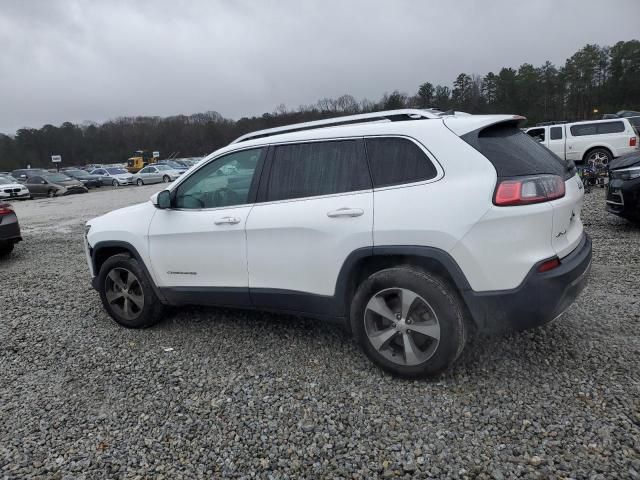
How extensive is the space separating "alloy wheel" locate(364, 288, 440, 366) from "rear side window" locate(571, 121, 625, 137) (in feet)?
48.5

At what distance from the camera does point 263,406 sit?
285cm

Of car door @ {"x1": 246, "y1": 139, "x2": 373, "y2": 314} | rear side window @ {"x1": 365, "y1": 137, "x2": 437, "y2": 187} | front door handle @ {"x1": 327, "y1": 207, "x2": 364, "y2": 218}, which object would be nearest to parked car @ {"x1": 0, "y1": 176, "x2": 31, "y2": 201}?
car door @ {"x1": 246, "y1": 139, "x2": 373, "y2": 314}

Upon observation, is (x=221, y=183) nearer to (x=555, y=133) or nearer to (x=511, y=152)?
(x=511, y=152)

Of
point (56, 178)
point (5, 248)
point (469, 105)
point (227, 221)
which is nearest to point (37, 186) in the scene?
point (56, 178)

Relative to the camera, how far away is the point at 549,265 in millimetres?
2617

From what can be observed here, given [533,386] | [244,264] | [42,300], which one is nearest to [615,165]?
[533,386]

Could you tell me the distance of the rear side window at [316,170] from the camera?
→ 306cm

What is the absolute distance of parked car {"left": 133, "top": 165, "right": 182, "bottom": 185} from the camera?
3297 cm

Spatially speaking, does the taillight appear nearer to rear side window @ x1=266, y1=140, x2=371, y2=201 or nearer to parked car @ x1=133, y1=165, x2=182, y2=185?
rear side window @ x1=266, y1=140, x2=371, y2=201

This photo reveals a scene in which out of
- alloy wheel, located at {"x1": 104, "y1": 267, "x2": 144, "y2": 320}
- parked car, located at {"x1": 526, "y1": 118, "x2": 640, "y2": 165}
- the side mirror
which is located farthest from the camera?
parked car, located at {"x1": 526, "y1": 118, "x2": 640, "y2": 165}

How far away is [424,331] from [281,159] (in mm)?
1664

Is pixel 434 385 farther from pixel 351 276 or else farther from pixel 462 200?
pixel 462 200

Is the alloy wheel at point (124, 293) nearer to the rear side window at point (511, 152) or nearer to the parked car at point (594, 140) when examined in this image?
the rear side window at point (511, 152)

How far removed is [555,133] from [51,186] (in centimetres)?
2645
